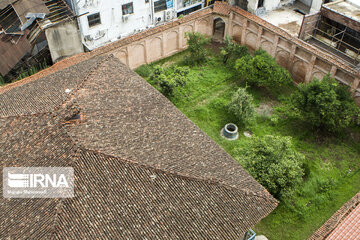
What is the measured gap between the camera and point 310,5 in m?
42.9

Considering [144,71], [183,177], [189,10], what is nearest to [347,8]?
[189,10]

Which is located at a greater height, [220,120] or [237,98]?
[237,98]

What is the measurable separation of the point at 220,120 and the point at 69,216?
742 inches

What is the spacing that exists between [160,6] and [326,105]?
21153mm

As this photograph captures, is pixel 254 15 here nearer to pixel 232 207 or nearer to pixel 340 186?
pixel 340 186

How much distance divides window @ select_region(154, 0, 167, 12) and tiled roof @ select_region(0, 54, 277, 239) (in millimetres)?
19222

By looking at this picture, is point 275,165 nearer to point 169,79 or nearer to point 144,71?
point 169,79

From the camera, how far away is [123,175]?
18703mm

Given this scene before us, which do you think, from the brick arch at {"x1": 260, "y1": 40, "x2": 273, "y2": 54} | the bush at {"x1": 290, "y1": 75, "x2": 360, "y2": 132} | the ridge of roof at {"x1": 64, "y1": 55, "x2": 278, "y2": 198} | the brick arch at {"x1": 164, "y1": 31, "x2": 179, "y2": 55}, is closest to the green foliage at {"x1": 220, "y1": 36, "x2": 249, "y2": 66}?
the brick arch at {"x1": 260, "y1": 40, "x2": 273, "y2": 54}

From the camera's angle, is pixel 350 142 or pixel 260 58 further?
pixel 260 58

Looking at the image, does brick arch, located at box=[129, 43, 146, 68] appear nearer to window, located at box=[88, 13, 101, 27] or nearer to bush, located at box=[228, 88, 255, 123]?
window, located at box=[88, 13, 101, 27]

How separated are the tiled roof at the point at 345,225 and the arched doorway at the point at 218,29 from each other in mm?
28132

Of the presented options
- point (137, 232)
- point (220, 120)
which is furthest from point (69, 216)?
point (220, 120)

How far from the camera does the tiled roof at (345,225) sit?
698 inches
